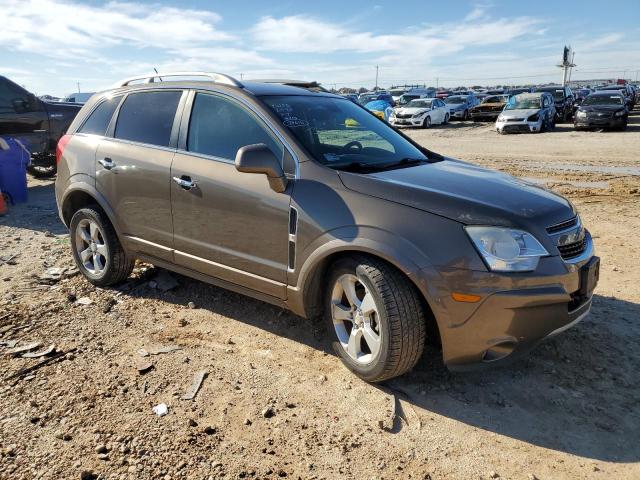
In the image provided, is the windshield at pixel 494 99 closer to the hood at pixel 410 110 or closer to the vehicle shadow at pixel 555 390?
the hood at pixel 410 110

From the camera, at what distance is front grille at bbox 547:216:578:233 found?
115 inches

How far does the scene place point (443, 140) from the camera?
19500 millimetres

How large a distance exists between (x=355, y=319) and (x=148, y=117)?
96.8 inches

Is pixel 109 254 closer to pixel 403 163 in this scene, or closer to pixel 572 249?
pixel 403 163

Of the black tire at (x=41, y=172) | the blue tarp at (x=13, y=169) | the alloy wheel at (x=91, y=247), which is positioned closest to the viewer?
the alloy wheel at (x=91, y=247)

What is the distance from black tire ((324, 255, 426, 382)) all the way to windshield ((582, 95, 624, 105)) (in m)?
22.0

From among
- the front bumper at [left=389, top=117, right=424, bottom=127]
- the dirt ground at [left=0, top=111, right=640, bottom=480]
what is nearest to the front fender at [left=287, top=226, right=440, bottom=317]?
the dirt ground at [left=0, top=111, right=640, bottom=480]

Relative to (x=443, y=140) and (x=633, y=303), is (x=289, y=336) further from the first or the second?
(x=443, y=140)

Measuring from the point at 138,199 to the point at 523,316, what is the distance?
299 centimetres

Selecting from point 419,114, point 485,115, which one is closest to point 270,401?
point 419,114

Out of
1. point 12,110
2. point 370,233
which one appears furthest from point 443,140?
point 370,233

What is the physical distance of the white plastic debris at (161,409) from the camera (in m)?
2.93

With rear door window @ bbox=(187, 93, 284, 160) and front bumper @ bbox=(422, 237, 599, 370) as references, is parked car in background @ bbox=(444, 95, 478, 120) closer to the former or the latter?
rear door window @ bbox=(187, 93, 284, 160)

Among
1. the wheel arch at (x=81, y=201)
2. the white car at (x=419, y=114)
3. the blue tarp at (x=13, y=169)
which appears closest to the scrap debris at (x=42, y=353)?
the wheel arch at (x=81, y=201)
